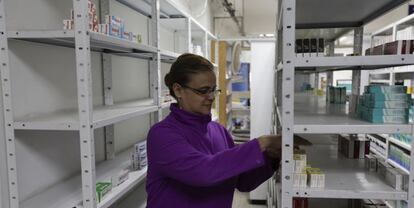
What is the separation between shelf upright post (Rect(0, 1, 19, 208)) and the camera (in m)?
1.12

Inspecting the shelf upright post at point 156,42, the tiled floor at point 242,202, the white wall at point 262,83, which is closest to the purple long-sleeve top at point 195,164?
the shelf upright post at point 156,42

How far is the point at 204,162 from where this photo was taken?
2.97 ft

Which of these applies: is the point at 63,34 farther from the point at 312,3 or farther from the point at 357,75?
the point at 357,75

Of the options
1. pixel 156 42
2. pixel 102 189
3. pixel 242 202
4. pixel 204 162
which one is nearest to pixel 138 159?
pixel 102 189

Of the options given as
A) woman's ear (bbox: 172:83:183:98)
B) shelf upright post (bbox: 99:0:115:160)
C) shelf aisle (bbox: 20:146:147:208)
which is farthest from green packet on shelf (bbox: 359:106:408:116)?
shelf upright post (bbox: 99:0:115:160)

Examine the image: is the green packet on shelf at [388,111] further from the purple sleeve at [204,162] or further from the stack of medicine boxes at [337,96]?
the stack of medicine boxes at [337,96]

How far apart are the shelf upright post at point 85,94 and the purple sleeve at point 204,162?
345 mm

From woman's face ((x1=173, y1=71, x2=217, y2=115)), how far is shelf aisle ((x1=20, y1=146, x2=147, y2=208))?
60cm

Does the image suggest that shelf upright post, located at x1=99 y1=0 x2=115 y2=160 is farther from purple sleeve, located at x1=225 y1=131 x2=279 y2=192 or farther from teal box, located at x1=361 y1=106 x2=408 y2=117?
teal box, located at x1=361 y1=106 x2=408 y2=117

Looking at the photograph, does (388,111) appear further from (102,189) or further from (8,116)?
(8,116)

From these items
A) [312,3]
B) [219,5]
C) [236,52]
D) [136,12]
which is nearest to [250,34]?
[219,5]

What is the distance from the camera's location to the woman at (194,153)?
0.91 meters

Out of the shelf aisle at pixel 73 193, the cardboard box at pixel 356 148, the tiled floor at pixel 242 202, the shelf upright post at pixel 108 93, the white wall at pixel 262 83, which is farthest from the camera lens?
the tiled floor at pixel 242 202

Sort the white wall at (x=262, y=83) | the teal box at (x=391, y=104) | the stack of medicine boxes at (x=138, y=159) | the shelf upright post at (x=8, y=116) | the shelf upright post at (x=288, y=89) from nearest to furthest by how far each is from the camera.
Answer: the shelf upright post at (x=288, y=89)
the teal box at (x=391, y=104)
the shelf upright post at (x=8, y=116)
the stack of medicine boxes at (x=138, y=159)
the white wall at (x=262, y=83)
